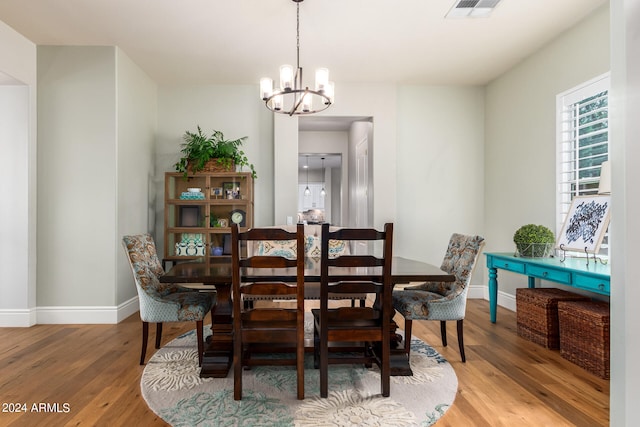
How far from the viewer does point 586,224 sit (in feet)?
10.3

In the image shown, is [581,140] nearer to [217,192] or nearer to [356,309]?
[356,309]

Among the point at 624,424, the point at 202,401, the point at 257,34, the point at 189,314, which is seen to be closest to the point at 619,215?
the point at 624,424

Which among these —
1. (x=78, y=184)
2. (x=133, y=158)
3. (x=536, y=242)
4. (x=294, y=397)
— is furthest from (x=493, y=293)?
(x=78, y=184)

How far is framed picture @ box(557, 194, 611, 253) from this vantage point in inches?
116

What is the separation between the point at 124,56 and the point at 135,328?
279 cm

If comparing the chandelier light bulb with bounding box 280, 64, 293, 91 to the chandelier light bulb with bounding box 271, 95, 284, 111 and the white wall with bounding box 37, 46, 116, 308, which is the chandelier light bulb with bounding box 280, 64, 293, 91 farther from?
the white wall with bounding box 37, 46, 116, 308

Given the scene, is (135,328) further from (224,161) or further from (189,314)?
(224,161)

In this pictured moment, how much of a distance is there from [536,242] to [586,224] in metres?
0.45

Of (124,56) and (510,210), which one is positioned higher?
(124,56)

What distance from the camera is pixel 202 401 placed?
2.25m

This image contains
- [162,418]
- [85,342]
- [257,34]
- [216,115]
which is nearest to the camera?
[162,418]

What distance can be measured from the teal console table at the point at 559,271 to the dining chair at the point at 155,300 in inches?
104

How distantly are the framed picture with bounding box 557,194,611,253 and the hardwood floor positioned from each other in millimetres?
901

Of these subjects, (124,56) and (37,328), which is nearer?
(37,328)
